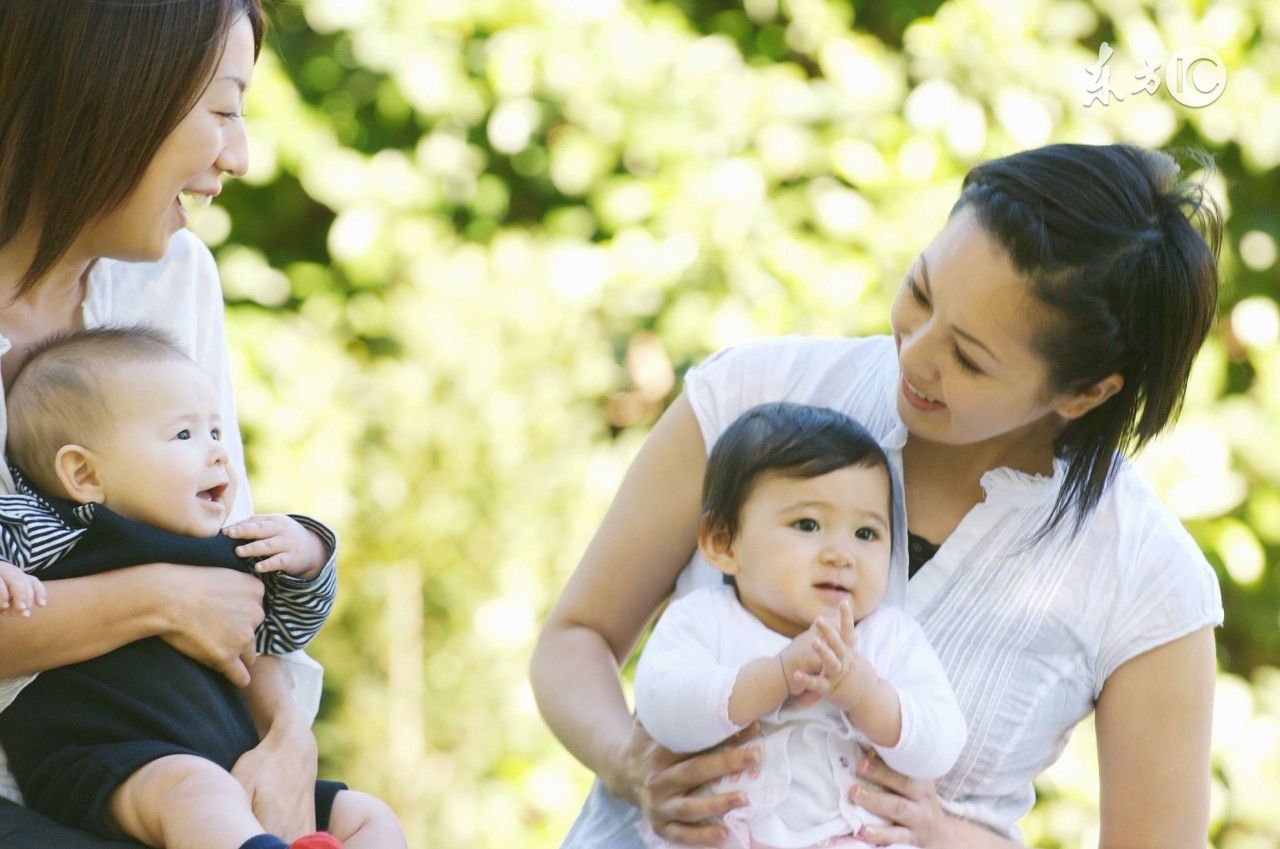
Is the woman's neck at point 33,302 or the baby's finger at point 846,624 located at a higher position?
the woman's neck at point 33,302

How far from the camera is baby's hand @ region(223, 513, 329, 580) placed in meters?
1.81

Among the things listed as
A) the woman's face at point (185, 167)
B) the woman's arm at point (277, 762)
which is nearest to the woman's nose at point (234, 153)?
the woman's face at point (185, 167)

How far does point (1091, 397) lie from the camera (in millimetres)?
1956

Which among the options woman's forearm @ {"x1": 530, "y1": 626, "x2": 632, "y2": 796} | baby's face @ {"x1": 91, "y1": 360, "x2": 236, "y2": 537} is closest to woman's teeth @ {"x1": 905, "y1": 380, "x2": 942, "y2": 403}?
woman's forearm @ {"x1": 530, "y1": 626, "x2": 632, "y2": 796}

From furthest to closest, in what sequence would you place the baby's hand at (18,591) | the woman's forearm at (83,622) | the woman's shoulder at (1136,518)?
1. the woman's shoulder at (1136,518)
2. the woman's forearm at (83,622)
3. the baby's hand at (18,591)

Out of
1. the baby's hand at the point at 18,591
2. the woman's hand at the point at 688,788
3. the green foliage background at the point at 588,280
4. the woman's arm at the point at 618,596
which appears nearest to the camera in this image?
the baby's hand at the point at 18,591

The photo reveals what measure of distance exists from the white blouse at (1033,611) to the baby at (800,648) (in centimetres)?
13

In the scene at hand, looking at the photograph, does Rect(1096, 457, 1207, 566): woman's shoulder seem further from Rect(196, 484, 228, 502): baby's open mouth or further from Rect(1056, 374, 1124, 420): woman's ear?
Rect(196, 484, 228, 502): baby's open mouth

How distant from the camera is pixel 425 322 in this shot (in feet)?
10.8

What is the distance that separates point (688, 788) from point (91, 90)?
46.2 inches

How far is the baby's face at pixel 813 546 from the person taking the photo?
178 cm

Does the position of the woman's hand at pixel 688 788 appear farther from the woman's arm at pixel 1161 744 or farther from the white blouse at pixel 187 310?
the white blouse at pixel 187 310

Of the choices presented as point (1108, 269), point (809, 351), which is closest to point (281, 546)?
point (809, 351)

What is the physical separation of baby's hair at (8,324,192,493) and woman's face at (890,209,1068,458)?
1.03m
